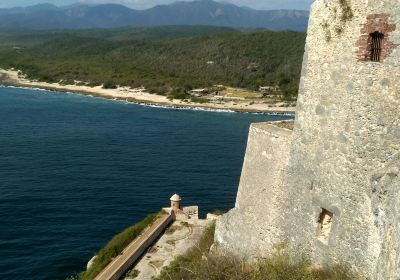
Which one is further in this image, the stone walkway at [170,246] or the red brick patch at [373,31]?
the stone walkway at [170,246]

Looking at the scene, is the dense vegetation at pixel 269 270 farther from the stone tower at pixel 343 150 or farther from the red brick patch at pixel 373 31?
the red brick patch at pixel 373 31

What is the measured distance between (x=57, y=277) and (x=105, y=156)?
27.2m

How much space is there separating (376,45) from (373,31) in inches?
11.4

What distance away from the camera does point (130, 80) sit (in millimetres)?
126250

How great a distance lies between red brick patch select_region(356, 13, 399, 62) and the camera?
381 inches

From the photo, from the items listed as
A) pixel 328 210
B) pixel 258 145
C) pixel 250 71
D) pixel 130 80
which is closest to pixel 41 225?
pixel 258 145

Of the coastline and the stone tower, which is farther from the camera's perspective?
the coastline

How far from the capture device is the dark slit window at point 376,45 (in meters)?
9.97

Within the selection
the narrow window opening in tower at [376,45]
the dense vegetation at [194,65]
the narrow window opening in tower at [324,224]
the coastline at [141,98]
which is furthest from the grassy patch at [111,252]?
the dense vegetation at [194,65]

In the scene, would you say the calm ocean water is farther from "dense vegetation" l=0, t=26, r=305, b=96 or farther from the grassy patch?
"dense vegetation" l=0, t=26, r=305, b=96

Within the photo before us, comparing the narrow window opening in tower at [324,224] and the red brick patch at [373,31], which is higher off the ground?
the red brick patch at [373,31]

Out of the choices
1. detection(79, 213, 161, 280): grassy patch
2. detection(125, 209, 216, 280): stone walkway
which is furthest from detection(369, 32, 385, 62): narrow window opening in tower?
detection(79, 213, 161, 280): grassy patch

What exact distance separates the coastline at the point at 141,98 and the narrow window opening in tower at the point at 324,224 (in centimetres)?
8126

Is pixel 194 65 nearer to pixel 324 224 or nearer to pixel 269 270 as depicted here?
pixel 324 224
